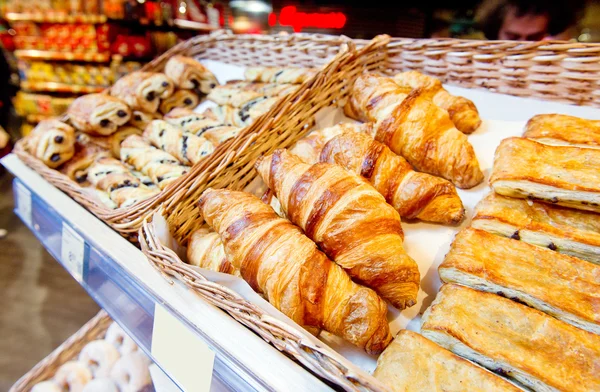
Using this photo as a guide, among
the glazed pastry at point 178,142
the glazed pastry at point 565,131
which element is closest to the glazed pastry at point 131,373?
the glazed pastry at point 178,142

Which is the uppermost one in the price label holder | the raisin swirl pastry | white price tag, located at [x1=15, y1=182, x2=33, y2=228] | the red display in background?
the red display in background

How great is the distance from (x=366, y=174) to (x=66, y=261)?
45.5 inches

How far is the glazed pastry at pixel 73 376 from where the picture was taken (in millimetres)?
1544

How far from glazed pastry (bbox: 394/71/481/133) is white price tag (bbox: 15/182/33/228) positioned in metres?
1.76

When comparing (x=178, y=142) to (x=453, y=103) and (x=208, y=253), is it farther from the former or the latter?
(x=453, y=103)

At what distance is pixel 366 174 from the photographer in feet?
3.71

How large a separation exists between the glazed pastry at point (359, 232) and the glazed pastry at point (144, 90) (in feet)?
5.06

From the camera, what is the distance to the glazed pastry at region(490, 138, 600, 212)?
938mm

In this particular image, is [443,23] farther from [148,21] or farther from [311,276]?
[148,21]

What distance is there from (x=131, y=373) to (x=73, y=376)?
0.29 m

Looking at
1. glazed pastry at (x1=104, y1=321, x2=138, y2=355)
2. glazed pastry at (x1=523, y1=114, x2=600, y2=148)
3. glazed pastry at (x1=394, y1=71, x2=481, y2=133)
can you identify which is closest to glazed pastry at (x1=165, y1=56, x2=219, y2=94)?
glazed pastry at (x1=394, y1=71, x2=481, y2=133)

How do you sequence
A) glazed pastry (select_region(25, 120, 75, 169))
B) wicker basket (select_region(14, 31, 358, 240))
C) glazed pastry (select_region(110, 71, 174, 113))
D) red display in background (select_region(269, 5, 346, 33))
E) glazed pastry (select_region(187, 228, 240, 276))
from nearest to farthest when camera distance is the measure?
1. glazed pastry (select_region(187, 228, 240, 276))
2. wicker basket (select_region(14, 31, 358, 240))
3. glazed pastry (select_region(25, 120, 75, 169))
4. glazed pastry (select_region(110, 71, 174, 113))
5. red display in background (select_region(269, 5, 346, 33))

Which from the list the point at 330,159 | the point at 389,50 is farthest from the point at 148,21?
the point at 330,159

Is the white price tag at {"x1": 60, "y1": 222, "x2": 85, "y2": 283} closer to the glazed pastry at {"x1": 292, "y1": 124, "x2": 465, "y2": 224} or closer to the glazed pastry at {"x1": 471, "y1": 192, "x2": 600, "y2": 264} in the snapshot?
the glazed pastry at {"x1": 292, "y1": 124, "x2": 465, "y2": 224}
